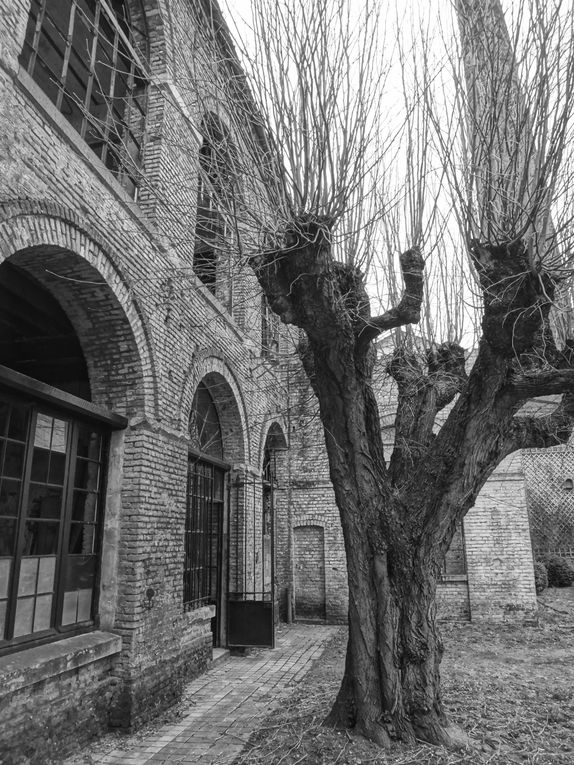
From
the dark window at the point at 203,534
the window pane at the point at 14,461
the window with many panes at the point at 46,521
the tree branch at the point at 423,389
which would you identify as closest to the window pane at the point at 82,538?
the window with many panes at the point at 46,521

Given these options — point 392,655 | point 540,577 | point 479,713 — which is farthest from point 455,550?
point 392,655

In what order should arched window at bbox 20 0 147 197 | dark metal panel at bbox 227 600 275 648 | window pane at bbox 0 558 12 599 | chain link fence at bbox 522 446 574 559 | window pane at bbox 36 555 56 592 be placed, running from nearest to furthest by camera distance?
1. window pane at bbox 0 558 12 599
2. window pane at bbox 36 555 56 592
3. arched window at bbox 20 0 147 197
4. dark metal panel at bbox 227 600 275 648
5. chain link fence at bbox 522 446 574 559

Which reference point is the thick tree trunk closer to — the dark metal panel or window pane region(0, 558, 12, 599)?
window pane region(0, 558, 12, 599)

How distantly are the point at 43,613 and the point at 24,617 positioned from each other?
25 cm

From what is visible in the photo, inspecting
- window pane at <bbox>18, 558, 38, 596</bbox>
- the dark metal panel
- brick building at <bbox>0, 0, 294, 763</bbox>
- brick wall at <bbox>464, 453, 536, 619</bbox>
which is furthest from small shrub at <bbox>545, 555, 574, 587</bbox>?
window pane at <bbox>18, 558, 38, 596</bbox>

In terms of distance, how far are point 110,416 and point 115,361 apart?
0.64m

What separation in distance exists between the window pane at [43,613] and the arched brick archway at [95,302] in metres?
1.98

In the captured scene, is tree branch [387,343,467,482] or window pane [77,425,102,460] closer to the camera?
window pane [77,425,102,460]

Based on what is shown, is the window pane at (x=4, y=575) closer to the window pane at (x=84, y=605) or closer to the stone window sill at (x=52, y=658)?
the stone window sill at (x=52, y=658)

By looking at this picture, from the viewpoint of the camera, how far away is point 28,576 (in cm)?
493

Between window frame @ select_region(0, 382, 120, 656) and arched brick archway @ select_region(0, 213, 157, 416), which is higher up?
arched brick archway @ select_region(0, 213, 157, 416)

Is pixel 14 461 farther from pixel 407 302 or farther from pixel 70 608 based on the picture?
pixel 407 302

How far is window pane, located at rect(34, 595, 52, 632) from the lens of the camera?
497cm

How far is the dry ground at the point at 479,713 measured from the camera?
4.27m
